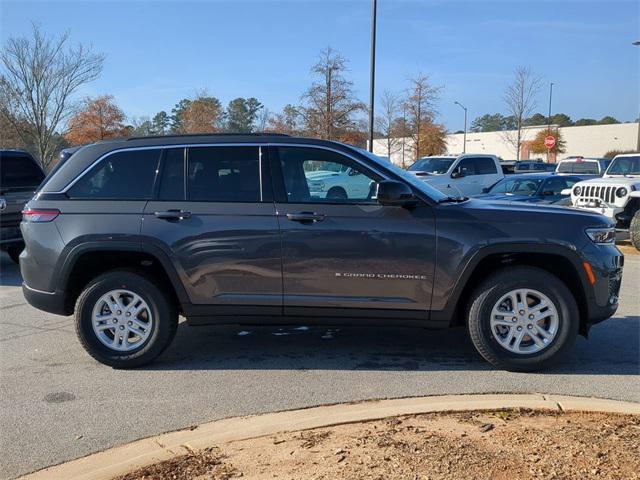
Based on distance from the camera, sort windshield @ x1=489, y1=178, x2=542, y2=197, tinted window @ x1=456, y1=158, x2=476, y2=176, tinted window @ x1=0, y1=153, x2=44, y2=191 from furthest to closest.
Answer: tinted window @ x1=456, y1=158, x2=476, y2=176 → windshield @ x1=489, y1=178, x2=542, y2=197 → tinted window @ x1=0, y1=153, x2=44, y2=191

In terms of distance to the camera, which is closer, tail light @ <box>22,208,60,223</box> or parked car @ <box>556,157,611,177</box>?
tail light @ <box>22,208,60,223</box>

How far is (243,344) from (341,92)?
66.2 ft

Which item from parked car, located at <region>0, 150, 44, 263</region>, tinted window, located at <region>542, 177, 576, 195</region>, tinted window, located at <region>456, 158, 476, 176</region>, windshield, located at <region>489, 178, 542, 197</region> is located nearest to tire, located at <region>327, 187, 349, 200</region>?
parked car, located at <region>0, 150, 44, 263</region>

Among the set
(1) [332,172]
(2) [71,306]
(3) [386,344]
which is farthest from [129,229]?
(3) [386,344]

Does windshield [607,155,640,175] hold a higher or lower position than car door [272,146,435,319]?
higher

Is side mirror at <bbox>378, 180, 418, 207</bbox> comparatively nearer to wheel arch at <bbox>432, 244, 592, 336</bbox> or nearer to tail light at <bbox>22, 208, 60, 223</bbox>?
wheel arch at <bbox>432, 244, 592, 336</bbox>

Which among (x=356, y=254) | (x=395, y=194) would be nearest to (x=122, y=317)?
(x=356, y=254)

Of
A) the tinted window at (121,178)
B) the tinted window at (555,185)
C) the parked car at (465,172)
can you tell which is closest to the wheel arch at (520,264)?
the tinted window at (121,178)

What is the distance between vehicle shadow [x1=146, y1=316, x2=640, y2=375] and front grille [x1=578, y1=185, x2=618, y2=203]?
636cm

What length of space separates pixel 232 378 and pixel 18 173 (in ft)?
23.6

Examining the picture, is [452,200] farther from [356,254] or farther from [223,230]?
[223,230]

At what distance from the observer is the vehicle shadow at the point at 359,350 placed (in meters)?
5.10

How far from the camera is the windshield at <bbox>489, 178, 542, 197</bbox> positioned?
593 inches

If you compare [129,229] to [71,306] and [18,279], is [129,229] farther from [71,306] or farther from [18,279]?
[18,279]
